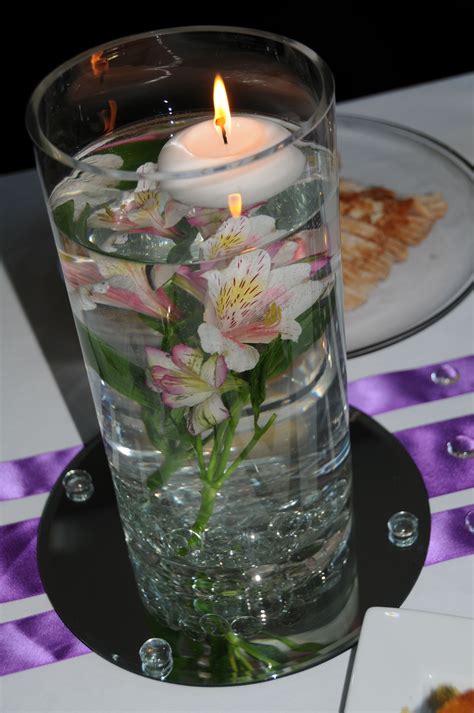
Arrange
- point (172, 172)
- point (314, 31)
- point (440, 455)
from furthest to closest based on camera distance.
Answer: point (314, 31) < point (440, 455) < point (172, 172)

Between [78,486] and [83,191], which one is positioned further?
[78,486]

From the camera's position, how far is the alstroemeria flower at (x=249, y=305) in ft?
1.47

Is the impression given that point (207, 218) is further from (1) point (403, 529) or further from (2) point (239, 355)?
(1) point (403, 529)

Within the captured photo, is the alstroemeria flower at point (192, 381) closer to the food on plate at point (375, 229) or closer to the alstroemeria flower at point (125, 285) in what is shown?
the alstroemeria flower at point (125, 285)

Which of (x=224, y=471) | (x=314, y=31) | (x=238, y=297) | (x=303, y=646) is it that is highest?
(x=238, y=297)

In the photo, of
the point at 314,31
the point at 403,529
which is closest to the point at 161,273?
the point at 403,529

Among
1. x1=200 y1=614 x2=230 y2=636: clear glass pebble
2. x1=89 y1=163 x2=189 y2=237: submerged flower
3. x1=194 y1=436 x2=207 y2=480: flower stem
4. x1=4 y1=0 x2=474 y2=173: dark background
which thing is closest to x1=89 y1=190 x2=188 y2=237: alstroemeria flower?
x1=89 y1=163 x2=189 y2=237: submerged flower

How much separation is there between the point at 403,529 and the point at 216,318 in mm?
215

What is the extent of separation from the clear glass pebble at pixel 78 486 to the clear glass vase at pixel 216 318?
2.9 inches

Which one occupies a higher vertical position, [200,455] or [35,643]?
[200,455]

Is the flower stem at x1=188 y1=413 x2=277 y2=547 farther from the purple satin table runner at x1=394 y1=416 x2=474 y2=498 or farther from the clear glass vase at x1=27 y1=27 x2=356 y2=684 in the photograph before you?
the purple satin table runner at x1=394 y1=416 x2=474 y2=498

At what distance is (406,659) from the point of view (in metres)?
0.51

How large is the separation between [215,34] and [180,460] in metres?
0.22

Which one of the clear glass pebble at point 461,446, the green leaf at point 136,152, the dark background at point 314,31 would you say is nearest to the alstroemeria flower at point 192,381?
the green leaf at point 136,152
